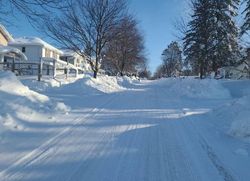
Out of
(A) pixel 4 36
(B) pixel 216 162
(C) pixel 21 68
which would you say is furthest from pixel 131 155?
(A) pixel 4 36

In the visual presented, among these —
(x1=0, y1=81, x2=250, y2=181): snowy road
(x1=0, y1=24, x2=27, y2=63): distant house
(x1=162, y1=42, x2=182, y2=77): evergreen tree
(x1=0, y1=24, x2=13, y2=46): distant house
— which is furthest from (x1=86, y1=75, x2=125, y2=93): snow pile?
(x1=162, y1=42, x2=182, y2=77): evergreen tree

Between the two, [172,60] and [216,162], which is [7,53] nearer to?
[216,162]

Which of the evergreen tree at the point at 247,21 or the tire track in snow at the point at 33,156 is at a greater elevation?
the evergreen tree at the point at 247,21

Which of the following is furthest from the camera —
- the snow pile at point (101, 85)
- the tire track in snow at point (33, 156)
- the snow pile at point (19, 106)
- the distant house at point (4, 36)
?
the distant house at point (4, 36)

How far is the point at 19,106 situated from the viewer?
1086 centimetres

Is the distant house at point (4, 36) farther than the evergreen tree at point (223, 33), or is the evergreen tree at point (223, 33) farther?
the distant house at point (4, 36)

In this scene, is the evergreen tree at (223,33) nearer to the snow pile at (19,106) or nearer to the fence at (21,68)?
the fence at (21,68)

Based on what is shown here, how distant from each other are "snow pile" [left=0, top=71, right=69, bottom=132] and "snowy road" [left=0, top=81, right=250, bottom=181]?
3.78 ft

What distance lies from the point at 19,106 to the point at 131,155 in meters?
4.68

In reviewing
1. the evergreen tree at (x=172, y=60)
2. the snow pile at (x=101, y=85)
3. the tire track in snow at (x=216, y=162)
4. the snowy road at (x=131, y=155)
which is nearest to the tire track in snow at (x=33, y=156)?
the snowy road at (x=131, y=155)

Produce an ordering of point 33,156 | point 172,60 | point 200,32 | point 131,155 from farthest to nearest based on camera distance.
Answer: point 172,60 < point 200,32 < point 131,155 < point 33,156

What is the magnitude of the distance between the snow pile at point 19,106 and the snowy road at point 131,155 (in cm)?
115

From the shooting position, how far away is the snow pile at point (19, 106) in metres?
9.58

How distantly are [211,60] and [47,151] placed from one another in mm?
39903
